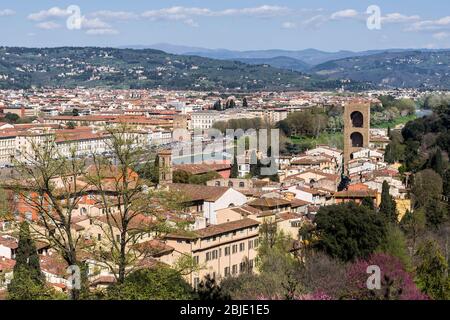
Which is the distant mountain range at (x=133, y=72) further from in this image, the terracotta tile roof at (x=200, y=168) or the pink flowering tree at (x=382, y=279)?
the pink flowering tree at (x=382, y=279)

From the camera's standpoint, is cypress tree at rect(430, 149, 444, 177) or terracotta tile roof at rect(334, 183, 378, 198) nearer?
terracotta tile roof at rect(334, 183, 378, 198)

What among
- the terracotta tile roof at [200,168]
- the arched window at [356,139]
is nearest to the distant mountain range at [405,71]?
the arched window at [356,139]

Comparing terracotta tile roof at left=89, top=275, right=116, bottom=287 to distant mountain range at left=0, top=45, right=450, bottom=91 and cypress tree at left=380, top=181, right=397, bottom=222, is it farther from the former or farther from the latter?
distant mountain range at left=0, top=45, right=450, bottom=91

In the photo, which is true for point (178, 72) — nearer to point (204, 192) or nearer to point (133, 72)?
point (133, 72)

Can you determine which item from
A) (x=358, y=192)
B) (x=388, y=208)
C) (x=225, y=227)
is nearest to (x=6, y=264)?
(x=225, y=227)

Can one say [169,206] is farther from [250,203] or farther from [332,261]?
[250,203]

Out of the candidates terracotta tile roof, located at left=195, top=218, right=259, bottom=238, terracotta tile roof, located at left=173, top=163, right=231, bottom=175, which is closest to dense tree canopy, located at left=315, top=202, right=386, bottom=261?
terracotta tile roof, located at left=195, top=218, right=259, bottom=238
